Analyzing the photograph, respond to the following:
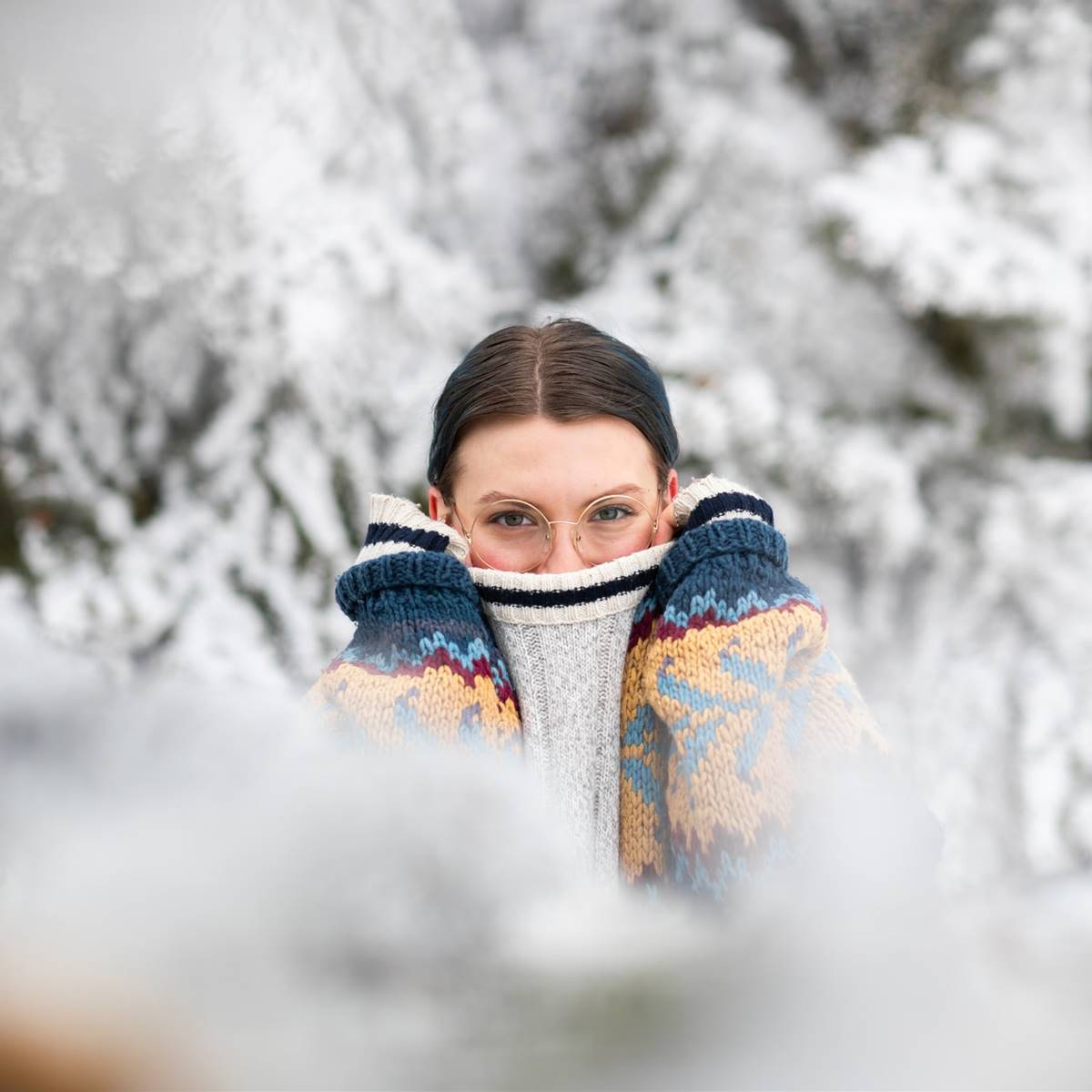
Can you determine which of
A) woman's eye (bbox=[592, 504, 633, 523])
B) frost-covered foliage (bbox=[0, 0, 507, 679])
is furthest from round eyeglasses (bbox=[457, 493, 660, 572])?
frost-covered foliage (bbox=[0, 0, 507, 679])

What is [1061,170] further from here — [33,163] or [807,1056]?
[807,1056]

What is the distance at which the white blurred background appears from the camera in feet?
3.81

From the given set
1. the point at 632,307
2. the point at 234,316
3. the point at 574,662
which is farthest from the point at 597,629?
the point at 632,307

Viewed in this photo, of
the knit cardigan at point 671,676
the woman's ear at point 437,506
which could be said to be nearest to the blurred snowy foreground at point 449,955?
the knit cardigan at point 671,676

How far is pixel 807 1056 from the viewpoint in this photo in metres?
0.09

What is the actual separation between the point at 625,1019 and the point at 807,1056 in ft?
0.05

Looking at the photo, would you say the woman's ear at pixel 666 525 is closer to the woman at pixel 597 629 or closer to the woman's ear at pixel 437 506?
the woman at pixel 597 629

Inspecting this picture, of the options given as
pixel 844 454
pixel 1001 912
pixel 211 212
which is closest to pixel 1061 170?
pixel 844 454

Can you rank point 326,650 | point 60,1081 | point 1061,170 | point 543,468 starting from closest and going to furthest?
point 60,1081 < point 543,468 < point 326,650 < point 1061,170

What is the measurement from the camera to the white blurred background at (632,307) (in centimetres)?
116

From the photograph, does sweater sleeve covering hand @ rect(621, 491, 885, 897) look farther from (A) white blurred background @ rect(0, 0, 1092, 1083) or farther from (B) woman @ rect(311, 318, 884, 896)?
(A) white blurred background @ rect(0, 0, 1092, 1083)

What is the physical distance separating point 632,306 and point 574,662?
1.02 meters

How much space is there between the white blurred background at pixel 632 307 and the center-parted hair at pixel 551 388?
1.49 feet

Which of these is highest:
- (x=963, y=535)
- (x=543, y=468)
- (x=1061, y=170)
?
(x=1061, y=170)
